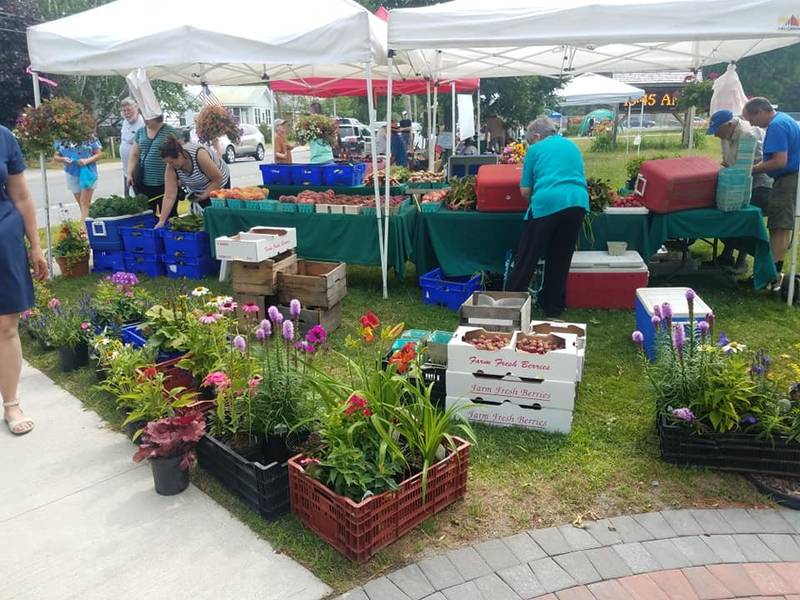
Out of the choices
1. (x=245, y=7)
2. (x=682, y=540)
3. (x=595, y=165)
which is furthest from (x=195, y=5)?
(x=595, y=165)

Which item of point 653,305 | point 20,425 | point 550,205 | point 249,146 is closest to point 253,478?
point 20,425

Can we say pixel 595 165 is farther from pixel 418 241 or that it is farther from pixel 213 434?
pixel 213 434

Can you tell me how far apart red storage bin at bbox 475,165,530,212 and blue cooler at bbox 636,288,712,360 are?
5.44ft

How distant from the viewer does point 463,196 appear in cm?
643

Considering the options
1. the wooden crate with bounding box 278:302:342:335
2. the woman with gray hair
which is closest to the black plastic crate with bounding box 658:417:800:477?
the woman with gray hair

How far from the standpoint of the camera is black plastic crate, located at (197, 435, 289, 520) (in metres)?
2.88

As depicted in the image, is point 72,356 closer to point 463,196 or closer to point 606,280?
point 463,196

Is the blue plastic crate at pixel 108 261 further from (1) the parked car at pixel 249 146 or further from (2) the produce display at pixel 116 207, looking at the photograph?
(1) the parked car at pixel 249 146

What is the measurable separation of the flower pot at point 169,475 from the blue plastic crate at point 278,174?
566cm

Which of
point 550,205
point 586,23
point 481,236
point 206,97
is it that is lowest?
point 481,236

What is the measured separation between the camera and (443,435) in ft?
9.70

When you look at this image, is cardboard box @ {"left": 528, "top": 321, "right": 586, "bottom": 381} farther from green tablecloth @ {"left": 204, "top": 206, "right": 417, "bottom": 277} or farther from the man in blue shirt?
the man in blue shirt

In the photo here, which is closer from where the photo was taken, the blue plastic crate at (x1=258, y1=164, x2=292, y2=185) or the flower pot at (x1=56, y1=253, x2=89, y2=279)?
the flower pot at (x1=56, y1=253, x2=89, y2=279)

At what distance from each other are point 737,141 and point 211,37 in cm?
495
